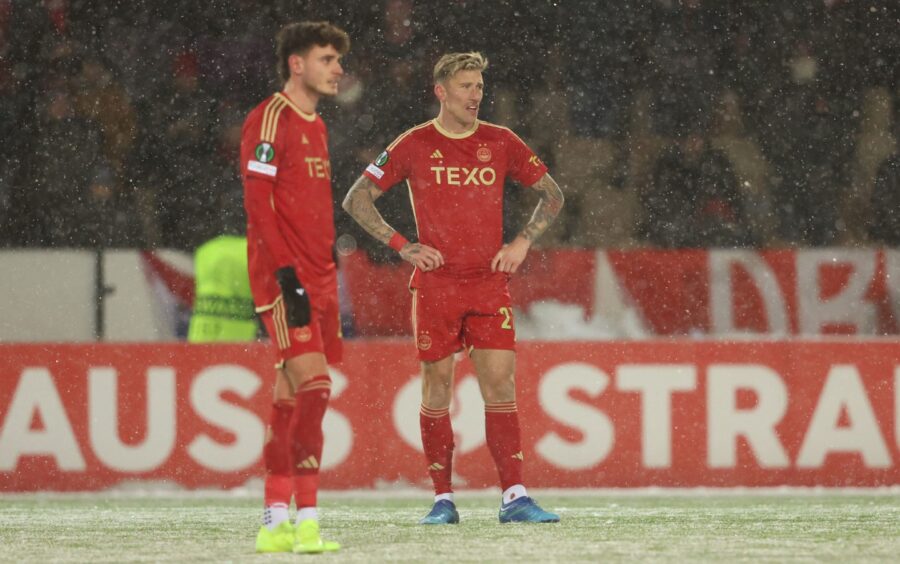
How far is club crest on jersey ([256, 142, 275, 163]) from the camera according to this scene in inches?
176

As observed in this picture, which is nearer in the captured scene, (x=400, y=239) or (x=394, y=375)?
(x=400, y=239)

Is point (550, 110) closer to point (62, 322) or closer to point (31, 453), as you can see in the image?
point (62, 322)

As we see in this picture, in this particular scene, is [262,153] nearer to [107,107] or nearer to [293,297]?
[293,297]

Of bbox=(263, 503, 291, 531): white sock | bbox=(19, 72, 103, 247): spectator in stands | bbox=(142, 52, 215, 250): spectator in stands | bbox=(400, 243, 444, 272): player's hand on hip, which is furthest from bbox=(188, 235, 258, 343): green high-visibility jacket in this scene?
bbox=(263, 503, 291, 531): white sock

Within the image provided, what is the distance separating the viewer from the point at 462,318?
18.4 feet

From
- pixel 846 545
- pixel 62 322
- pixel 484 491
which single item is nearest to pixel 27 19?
pixel 62 322

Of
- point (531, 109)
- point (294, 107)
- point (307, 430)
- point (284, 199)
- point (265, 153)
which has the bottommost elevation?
point (307, 430)

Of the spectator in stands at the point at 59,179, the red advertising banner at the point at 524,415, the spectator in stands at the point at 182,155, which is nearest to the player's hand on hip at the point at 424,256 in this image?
the red advertising banner at the point at 524,415

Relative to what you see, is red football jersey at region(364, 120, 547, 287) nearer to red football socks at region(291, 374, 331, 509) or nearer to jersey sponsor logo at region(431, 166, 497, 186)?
jersey sponsor logo at region(431, 166, 497, 186)

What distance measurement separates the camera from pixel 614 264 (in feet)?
30.6

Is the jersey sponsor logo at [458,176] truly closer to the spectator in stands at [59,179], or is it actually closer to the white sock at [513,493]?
the white sock at [513,493]

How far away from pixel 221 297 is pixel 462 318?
389 centimetres

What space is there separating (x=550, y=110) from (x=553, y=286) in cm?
174

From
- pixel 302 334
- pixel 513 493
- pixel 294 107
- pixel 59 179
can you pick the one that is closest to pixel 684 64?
pixel 59 179
